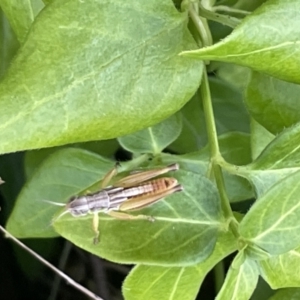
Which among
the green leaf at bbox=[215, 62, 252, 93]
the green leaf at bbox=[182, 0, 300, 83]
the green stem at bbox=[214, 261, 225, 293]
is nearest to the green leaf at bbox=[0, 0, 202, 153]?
the green leaf at bbox=[182, 0, 300, 83]

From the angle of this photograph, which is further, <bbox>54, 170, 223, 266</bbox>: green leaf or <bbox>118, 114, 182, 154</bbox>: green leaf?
<bbox>118, 114, 182, 154</bbox>: green leaf

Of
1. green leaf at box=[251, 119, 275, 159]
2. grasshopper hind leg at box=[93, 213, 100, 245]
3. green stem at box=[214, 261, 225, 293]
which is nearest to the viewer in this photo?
grasshopper hind leg at box=[93, 213, 100, 245]

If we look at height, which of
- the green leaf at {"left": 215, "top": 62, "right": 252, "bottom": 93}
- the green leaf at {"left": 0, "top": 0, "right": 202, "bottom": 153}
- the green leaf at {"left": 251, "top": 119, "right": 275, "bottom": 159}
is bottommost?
the green leaf at {"left": 251, "top": 119, "right": 275, "bottom": 159}

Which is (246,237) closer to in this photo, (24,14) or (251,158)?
(251,158)

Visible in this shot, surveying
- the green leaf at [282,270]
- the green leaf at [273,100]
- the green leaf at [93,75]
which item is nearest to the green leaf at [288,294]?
the green leaf at [282,270]

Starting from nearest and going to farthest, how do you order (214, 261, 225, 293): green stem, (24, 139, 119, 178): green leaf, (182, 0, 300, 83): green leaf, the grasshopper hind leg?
1. (182, 0, 300, 83): green leaf
2. the grasshopper hind leg
3. (24, 139, 119, 178): green leaf
4. (214, 261, 225, 293): green stem

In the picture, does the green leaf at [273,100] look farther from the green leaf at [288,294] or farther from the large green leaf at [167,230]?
the green leaf at [288,294]

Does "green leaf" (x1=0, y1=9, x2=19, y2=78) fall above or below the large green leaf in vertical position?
above

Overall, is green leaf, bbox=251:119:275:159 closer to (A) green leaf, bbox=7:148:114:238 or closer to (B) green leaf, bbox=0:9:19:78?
(A) green leaf, bbox=7:148:114:238
